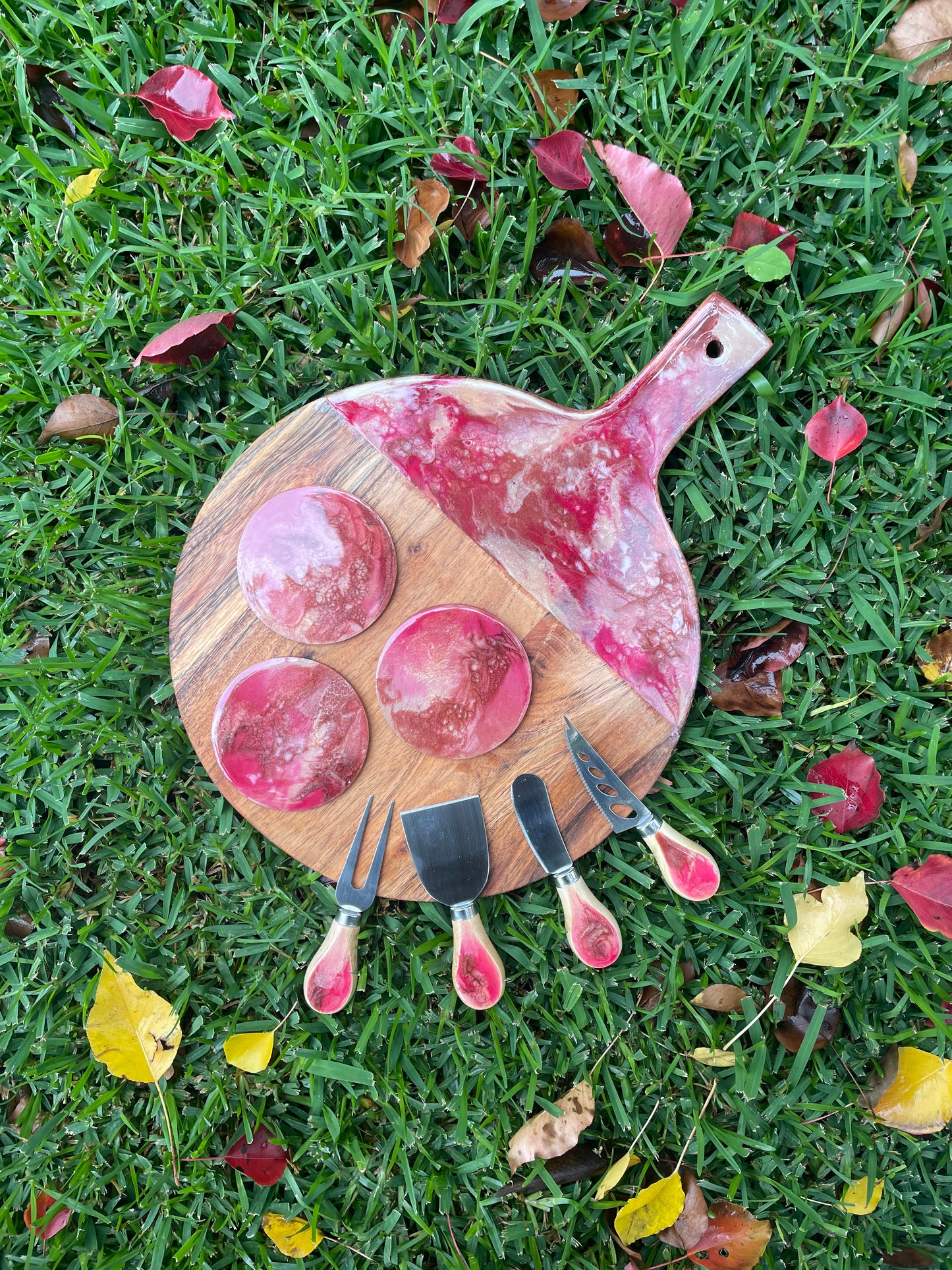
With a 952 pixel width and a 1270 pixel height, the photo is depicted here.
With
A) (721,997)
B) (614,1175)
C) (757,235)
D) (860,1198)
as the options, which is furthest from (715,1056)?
(757,235)

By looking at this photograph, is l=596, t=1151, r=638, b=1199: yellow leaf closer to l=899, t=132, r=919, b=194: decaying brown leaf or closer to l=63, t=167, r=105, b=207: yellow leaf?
l=899, t=132, r=919, b=194: decaying brown leaf

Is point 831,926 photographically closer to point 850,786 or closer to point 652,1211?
point 850,786

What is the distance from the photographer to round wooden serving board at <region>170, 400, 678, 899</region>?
5.11 ft

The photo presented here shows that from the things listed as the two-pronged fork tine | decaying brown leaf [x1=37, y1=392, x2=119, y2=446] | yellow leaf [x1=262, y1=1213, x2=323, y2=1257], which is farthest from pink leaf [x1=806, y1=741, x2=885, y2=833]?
decaying brown leaf [x1=37, y1=392, x2=119, y2=446]

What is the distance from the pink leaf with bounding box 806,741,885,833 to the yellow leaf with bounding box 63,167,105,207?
5.85ft

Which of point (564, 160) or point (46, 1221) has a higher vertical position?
point (564, 160)

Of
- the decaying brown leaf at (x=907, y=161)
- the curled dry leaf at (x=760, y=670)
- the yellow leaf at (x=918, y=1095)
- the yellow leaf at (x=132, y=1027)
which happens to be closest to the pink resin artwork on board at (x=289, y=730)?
the yellow leaf at (x=132, y=1027)

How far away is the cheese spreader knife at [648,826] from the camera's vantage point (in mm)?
1567

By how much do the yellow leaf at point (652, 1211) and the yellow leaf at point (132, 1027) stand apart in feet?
2.86

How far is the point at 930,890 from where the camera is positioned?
166cm

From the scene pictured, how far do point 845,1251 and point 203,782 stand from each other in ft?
4.86

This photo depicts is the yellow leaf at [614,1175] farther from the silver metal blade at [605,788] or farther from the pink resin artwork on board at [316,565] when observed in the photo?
the pink resin artwork on board at [316,565]

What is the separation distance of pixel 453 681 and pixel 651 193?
3.21 ft

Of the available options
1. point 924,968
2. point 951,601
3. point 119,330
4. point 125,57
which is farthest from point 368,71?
point 924,968
